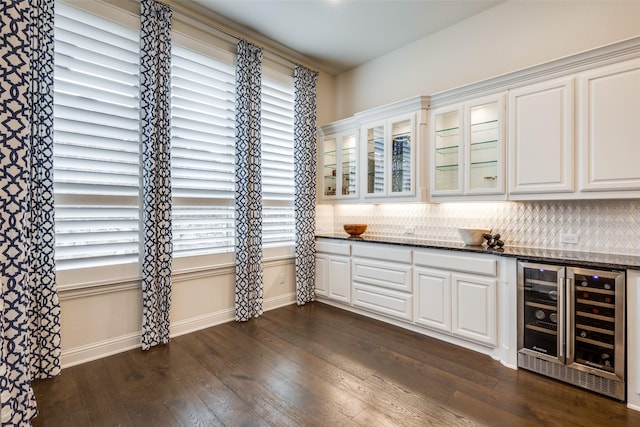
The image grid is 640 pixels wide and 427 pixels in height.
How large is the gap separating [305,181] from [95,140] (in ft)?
7.73

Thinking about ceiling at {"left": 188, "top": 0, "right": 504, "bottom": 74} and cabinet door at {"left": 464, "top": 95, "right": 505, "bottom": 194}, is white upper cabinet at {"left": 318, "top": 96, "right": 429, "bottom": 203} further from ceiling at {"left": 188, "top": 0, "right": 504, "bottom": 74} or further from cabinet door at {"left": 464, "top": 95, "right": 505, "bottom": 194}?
ceiling at {"left": 188, "top": 0, "right": 504, "bottom": 74}

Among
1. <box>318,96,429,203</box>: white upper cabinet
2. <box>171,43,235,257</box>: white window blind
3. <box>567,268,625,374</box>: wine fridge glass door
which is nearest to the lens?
<box>567,268,625,374</box>: wine fridge glass door

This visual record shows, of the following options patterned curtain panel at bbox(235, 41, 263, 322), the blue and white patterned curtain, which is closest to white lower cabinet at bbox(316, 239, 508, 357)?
patterned curtain panel at bbox(235, 41, 263, 322)

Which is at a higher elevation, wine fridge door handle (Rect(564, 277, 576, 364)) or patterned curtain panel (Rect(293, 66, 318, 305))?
patterned curtain panel (Rect(293, 66, 318, 305))

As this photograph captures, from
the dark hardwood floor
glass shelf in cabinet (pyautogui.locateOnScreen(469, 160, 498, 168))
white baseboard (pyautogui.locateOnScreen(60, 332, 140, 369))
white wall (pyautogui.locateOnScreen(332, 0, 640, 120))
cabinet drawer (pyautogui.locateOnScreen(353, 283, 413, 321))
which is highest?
white wall (pyautogui.locateOnScreen(332, 0, 640, 120))

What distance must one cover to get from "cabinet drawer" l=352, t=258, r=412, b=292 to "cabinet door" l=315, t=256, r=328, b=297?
52 cm

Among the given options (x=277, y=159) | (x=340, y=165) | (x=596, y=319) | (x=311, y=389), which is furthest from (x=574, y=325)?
(x=277, y=159)

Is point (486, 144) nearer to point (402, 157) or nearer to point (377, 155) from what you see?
point (402, 157)

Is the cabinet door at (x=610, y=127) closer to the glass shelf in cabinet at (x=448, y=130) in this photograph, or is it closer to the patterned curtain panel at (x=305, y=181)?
the glass shelf in cabinet at (x=448, y=130)

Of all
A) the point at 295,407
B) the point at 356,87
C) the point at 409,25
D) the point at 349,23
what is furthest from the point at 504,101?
the point at 295,407

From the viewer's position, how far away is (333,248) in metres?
4.15

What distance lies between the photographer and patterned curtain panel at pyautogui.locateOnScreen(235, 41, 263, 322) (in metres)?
3.56

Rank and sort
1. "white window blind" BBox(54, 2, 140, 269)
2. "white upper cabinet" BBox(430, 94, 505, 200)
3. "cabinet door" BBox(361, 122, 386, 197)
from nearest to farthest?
1. "white window blind" BBox(54, 2, 140, 269)
2. "white upper cabinet" BBox(430, 94, 505, 200)
3. "cabinet door" BBox(361, 122, 386, 197)

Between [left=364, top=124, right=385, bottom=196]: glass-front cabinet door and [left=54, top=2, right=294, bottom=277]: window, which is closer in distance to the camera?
[left=54, top=2, right=294, bottom=277]: window
